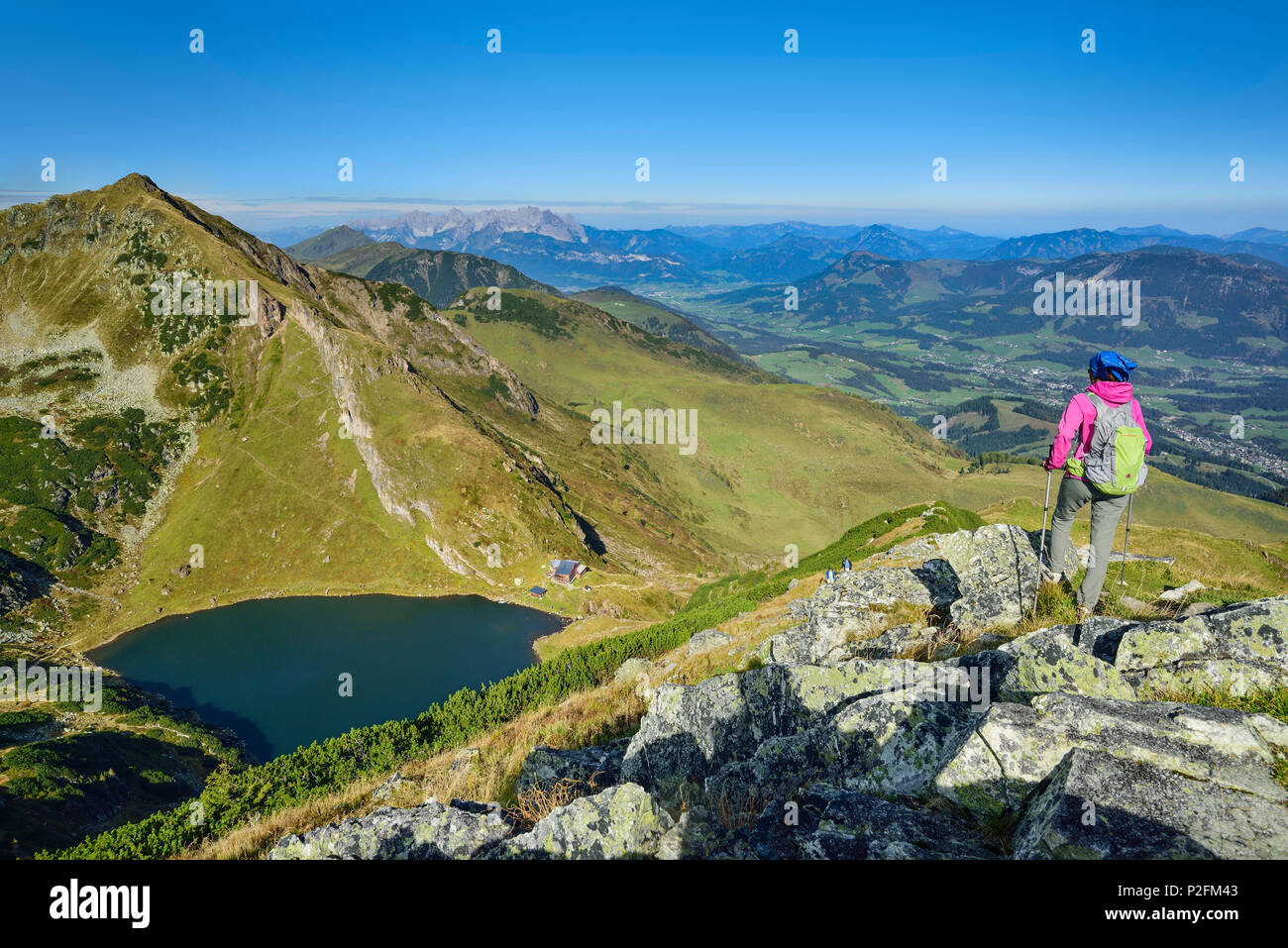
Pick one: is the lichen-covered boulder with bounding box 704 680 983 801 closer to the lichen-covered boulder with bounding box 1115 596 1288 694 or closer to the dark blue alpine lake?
the lichen-covered boulder with bounding box 1115 596 1288 694

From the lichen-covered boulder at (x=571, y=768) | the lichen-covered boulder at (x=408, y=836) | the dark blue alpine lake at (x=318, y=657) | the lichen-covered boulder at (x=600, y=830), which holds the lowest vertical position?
the dark blue alpine lake at (x=318, y=657)

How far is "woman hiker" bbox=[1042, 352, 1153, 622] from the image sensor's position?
40.4 feet

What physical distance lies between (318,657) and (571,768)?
103 metres

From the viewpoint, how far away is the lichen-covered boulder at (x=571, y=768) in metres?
13.1

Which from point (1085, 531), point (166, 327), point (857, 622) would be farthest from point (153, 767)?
point (166, 327)

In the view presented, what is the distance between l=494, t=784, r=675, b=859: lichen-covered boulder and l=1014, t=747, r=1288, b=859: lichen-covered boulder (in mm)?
4919

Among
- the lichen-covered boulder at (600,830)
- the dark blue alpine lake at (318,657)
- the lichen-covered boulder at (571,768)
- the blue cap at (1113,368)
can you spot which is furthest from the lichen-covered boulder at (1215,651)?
the dark blue alpine lake at (318,657)

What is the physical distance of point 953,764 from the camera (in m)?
7.73

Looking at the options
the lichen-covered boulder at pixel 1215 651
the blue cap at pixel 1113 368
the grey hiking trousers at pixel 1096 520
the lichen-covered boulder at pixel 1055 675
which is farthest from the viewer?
the grey hiking trousers at pixel 1096 520

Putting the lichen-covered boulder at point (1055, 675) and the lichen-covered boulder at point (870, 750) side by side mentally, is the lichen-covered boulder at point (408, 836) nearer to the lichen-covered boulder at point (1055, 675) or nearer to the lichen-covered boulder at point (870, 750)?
the lichen-covered boulder at point (870, 750)

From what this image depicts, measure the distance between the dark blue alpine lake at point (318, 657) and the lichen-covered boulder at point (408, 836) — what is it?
271 feet

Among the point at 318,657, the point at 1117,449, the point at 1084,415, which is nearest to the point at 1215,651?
the point at 1117,449

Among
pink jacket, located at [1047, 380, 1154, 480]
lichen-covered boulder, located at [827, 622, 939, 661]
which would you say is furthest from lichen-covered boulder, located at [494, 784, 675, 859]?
pink jacket, located at [1047, 380, 1154, 480]
